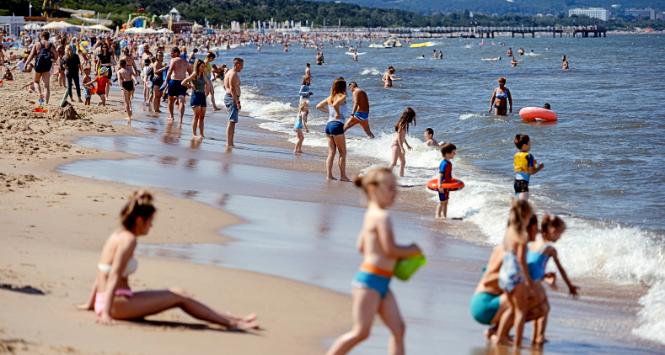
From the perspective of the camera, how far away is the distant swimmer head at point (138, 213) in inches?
256

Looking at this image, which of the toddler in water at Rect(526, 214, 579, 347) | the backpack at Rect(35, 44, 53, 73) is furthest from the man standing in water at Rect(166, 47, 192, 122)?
the toddler in water at Rect(526, 214, 579, 347)

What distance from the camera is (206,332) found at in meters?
6.71

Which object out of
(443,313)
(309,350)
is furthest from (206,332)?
(443,313)

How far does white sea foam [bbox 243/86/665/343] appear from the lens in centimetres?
951

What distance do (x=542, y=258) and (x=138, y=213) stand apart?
2563 mm

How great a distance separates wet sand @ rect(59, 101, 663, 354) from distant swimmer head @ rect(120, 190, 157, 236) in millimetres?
1364

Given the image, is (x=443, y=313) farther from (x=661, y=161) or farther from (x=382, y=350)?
(x=661, y=161)

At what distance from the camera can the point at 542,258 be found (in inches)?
286

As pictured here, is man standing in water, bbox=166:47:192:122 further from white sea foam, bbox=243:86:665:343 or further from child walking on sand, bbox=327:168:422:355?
child walking on sand, bbox=327:168:422:355

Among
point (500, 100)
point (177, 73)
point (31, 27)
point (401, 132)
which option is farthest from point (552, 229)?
point (31, 27)

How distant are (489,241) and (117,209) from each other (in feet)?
11.9

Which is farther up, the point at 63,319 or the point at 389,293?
the point at 389,293

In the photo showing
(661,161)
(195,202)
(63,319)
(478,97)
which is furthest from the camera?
(478,97)

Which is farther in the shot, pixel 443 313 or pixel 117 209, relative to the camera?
pixel 117 209
